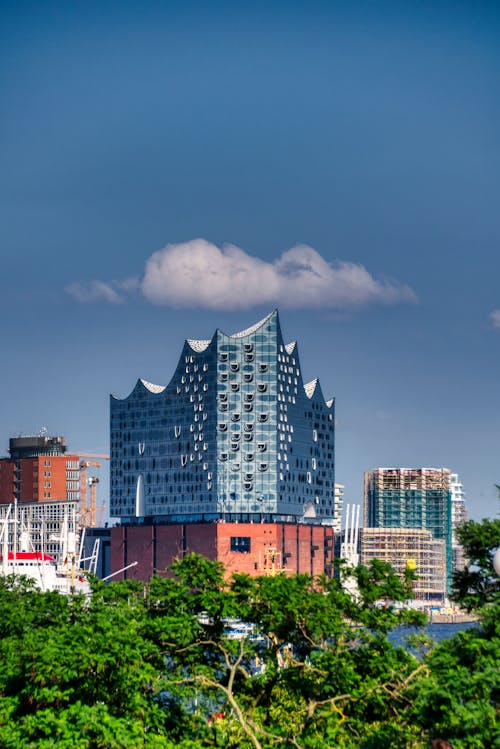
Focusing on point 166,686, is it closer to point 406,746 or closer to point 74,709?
point 74,709

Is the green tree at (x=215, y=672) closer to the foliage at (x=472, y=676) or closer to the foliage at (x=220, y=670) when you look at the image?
the foliage at (x=220, y=670)

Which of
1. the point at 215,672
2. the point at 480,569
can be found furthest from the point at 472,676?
the point at 215,672

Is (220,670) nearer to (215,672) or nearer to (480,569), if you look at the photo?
(215,672)

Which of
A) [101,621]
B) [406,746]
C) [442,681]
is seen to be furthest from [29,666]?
[442,681]

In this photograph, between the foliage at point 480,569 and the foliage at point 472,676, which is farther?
the foliage at point 480,569

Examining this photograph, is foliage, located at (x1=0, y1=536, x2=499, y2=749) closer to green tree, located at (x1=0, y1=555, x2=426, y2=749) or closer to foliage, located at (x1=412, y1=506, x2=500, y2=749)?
green tree, located at (x1=0, y1=555, x2=426, y2=749)

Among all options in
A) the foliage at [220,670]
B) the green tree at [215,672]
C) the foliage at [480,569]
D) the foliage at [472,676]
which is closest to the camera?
the foliage at [472,676]

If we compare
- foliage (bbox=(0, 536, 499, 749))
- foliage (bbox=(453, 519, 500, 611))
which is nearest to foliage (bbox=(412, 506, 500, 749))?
foliage (bbox=(453, 519, 500, 611))

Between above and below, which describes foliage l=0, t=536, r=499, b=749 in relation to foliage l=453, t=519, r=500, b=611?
below

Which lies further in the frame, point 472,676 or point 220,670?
point 220,670

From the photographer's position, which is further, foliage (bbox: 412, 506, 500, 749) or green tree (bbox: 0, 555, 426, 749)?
green tree (bbox: 0, 555, 426, 749)

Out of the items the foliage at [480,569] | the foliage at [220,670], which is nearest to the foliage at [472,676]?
the foliage at [480,569]

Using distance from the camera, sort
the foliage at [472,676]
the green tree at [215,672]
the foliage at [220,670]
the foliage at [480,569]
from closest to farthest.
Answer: the foliage at [472,676], the foliage at [480,569], the foliage at [220,670], the green tree at [215,672]

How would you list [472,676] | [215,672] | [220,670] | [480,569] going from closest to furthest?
[472,676] < [480,569] < [215,672] < [220,670]
